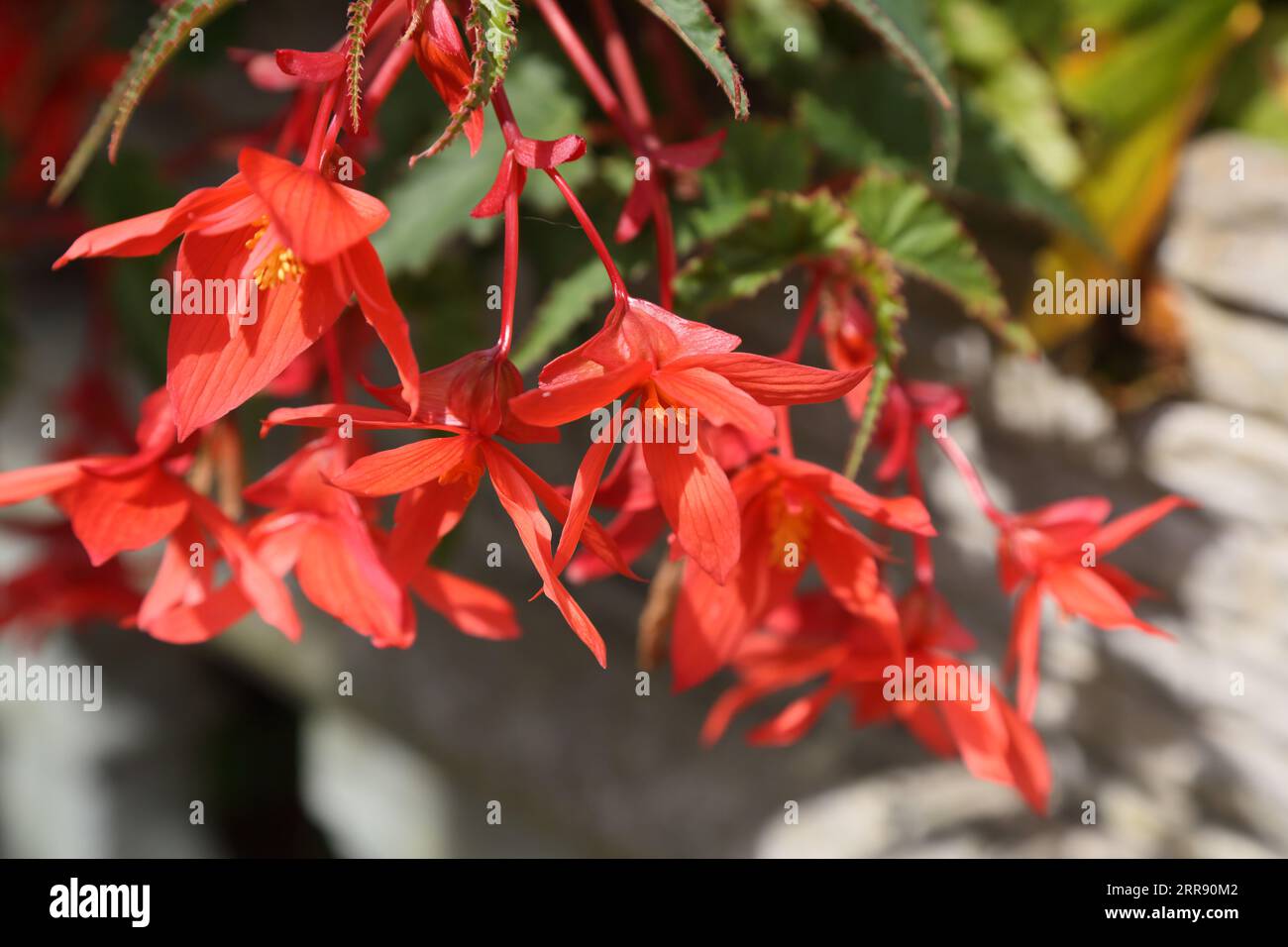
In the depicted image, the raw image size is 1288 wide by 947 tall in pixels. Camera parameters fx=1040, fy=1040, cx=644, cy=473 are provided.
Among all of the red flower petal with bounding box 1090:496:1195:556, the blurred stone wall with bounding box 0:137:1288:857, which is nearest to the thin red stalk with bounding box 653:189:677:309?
the red flower petal with bounding box 1090:496:1195:556

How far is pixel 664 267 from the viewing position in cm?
41

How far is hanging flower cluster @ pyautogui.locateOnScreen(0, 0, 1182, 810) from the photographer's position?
32cm

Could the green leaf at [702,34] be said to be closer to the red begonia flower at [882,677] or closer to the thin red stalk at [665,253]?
the thin red stalk at [665,253]

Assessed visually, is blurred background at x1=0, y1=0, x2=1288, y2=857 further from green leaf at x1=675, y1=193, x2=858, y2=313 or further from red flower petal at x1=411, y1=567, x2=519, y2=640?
red flower petal at x1=411, y1=567, x2=519, y2=640

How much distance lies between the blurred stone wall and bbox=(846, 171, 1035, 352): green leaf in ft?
0.58

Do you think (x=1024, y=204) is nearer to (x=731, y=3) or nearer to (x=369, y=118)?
(x=731, y=3)

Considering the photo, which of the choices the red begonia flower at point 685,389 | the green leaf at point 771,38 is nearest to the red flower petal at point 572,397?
the red begonia flower at point 685,389

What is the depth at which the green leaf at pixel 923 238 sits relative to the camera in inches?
18.8

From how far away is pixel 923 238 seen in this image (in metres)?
0.48

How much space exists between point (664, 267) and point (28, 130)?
69cm

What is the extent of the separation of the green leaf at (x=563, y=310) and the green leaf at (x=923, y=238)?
13 centimetres

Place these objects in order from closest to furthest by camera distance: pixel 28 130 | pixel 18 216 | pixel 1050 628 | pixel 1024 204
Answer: pixel 1024 204 < pixel 1050 628 < pixel 28 130 < pixel 18 216
